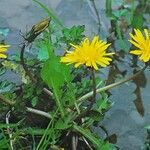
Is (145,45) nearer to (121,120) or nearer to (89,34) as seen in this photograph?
(121,120)

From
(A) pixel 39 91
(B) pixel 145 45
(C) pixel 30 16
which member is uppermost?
(C) pixel 30 16

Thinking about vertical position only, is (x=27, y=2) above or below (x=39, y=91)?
above

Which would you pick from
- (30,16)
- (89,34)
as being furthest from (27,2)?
(89,34)

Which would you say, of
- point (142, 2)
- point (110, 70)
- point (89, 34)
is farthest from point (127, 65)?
point (142, 2)

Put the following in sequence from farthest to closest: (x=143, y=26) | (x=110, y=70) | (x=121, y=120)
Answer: (x=143, y=26) → (x=110, y=70) → (x=121, y=120)

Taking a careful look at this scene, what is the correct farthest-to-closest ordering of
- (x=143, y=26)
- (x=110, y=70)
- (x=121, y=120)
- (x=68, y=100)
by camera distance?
(x=143, y=26)
(x=110, y=70)
(x=121, y=120)
(x=68, y=100)

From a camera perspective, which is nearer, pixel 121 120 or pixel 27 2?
pixel 121 120

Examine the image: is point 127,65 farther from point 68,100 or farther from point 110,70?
point 68,100

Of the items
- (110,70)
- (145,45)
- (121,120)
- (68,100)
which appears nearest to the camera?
(145,45)

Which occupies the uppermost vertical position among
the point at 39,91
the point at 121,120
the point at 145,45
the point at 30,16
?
the point at 30,16

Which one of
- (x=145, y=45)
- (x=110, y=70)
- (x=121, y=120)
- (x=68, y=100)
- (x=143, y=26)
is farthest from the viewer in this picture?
(x=143, y=26)
